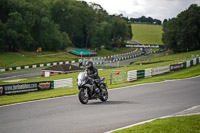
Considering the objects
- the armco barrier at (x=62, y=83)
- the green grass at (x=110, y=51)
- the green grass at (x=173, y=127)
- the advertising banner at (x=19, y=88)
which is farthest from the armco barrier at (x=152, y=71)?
the green grass at (x=110, y=51)

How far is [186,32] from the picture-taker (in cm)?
9056

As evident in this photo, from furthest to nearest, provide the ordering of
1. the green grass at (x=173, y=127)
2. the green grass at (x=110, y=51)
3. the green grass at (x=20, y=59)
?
the green grass at (x=110, y=51)
the green grass at (x=20, y=59)
the green grass at (x=173, y=127)

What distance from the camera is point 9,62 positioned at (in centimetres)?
6575

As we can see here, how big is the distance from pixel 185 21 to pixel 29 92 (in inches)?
2923

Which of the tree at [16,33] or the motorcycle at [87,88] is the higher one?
the tree at [16,33]

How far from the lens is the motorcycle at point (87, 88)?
14555 mm

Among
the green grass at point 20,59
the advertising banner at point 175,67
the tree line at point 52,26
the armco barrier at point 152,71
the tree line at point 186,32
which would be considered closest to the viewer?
the armco barrier at point 152,71

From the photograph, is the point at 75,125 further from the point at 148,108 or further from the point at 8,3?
the point at 8,3

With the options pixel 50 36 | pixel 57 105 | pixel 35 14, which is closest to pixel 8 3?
pixel 35 14

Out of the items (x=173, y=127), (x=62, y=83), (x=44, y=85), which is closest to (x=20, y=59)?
(x=62, y=83)

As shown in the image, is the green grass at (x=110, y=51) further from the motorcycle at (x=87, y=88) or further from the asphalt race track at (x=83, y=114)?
the asphalt race track at (x=83, y=114)

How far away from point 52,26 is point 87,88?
82015 mm

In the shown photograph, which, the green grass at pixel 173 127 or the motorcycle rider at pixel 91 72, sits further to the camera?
the motorcycle rider at pixel 91 72

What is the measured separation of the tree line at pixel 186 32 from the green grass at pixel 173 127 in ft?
266
